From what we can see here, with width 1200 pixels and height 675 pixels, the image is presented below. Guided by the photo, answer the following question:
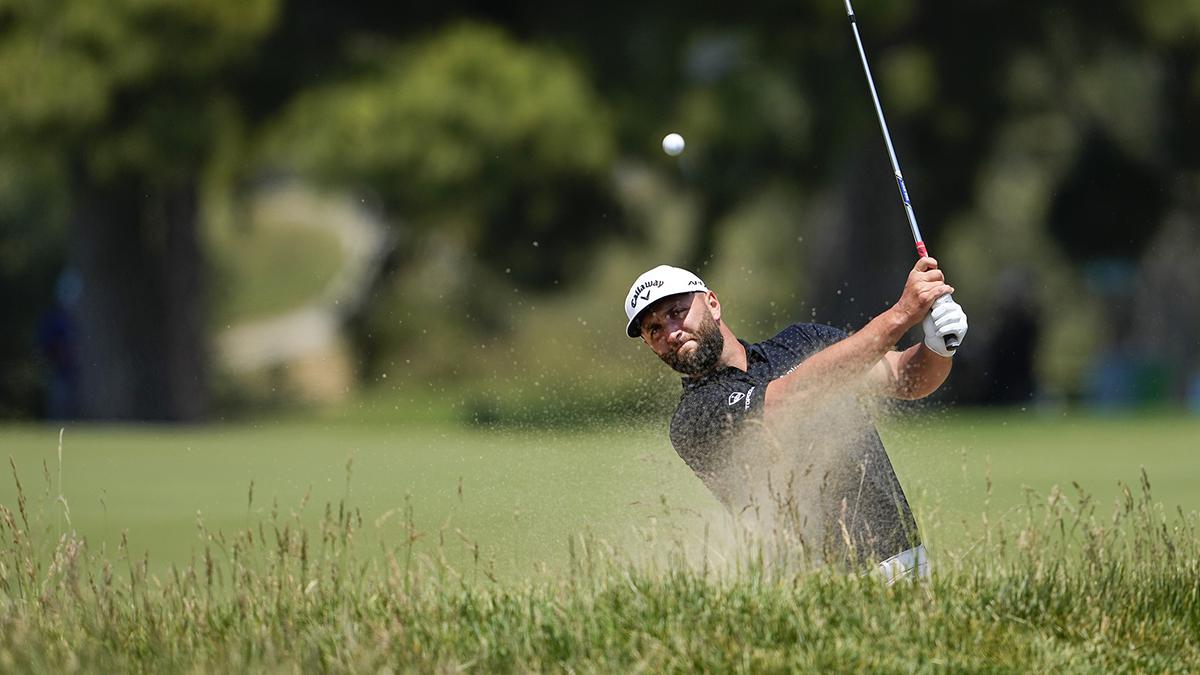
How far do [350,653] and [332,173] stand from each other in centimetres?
1757

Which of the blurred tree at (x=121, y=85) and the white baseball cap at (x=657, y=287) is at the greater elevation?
the blurred tree at (x=121, y=85)

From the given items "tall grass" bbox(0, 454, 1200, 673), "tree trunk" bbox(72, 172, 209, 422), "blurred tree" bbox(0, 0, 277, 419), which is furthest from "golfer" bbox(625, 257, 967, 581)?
"tree trunk" bbox(72, 172, 209, 422)

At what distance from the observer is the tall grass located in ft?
19.6

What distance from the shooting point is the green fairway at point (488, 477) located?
9094 mm

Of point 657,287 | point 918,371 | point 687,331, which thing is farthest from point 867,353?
point 657,287

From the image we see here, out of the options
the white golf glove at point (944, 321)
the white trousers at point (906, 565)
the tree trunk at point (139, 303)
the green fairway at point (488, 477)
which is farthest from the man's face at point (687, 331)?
the tree trunk at point (139, 303)

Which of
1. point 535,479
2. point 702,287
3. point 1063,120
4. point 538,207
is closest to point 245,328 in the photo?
point 1063,120

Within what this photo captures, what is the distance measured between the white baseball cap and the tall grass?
85cm

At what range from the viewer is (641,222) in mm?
28656

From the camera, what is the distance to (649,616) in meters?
6.32

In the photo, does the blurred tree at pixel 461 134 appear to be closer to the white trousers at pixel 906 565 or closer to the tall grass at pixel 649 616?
the tall grass at pixel 649 616

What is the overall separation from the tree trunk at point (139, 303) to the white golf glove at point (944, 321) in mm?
20184

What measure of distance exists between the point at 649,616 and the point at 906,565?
3.83ft

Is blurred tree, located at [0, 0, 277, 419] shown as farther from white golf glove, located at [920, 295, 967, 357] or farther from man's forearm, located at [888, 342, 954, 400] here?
white golf glove, located at [920, 295, 967, 357]
